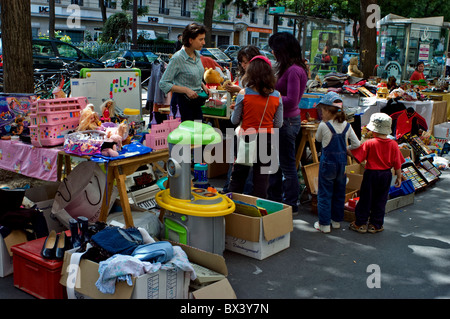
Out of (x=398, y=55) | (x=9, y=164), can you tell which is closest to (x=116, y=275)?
(x=9, y=164)

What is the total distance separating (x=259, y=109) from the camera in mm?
4395

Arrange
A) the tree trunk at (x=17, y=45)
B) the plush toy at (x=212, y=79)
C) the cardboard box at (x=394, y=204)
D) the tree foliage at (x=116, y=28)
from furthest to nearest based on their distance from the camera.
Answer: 1. the tree foliage at (x=116, y=28)
2. the plush toy at (x=212, y=79)
3. the tree trunk at (x=17, y=45)
4. the cardboard box at (x=394, y=204)

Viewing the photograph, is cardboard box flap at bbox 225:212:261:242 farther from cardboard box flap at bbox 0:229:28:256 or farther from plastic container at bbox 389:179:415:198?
plastic container at bbox 389:179:415:198

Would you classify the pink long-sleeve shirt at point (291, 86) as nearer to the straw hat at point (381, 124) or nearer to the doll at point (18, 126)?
the straw hat at point (381, 124)

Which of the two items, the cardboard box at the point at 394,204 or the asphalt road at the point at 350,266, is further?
the cardboard box at the point at 394,204

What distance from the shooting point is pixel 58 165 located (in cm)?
417

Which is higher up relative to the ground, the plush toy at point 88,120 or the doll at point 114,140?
the plush toy at point 88,120

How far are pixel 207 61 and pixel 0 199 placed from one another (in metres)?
4.55

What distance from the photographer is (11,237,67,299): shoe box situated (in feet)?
10.6

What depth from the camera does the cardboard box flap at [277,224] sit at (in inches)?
156

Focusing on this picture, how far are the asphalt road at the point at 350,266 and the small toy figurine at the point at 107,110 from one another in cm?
159

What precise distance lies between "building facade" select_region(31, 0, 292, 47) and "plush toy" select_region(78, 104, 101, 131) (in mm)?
28608

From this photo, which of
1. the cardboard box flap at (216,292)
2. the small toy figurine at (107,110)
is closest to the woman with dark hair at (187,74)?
the small toy figurine at (107,110)
